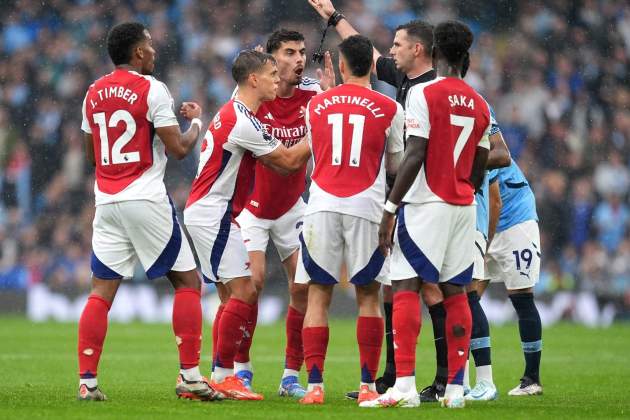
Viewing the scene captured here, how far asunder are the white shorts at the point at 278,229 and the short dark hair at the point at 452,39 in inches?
92.1

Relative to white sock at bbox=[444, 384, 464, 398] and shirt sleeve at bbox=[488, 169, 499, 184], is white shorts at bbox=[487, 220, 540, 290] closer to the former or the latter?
shirt sleeve at bbox=[488, 169, 499, 184]

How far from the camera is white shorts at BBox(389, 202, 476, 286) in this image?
7.48m

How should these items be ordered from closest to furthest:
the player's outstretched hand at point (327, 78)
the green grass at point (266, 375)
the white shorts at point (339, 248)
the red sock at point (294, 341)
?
the green grass at point (266, 375)
the white shorts at point (339, 248)
the player's outstretched hand at point (327, 78)
the red sock at point (294, 341)

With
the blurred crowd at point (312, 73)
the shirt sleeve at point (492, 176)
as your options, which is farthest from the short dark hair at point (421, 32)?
the blurred crowd at point (312, 73)

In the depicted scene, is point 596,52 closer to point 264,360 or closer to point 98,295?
point 264,360

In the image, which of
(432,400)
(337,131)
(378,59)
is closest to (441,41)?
(337,131)

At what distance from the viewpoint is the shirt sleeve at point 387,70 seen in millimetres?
9047

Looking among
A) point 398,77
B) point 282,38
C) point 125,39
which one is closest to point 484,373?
point 398,77

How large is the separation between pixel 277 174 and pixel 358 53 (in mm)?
1735

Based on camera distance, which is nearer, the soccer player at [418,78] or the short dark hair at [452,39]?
the short dark hair at [452,39]

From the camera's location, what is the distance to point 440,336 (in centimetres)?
831

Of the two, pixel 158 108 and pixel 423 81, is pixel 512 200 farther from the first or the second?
pixel 158 108

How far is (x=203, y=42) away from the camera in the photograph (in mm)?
21750

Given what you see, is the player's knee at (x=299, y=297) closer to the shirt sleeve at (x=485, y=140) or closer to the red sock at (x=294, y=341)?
the red sock at (x=294, y=341)
